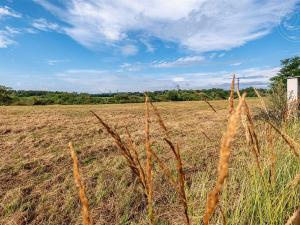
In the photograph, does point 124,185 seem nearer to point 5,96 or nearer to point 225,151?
point 225,151

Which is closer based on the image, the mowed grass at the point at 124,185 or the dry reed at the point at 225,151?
the dry reed at the point at 225,151

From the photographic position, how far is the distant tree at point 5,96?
3968cm

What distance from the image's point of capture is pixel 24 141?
757cm

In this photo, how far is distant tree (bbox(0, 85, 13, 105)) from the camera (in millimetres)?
39678

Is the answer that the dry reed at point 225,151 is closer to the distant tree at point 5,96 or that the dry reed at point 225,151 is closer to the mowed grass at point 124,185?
the mowed grass at point 124,185

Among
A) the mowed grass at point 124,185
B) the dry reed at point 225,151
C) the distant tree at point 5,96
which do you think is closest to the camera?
the dry reed at point 225,151

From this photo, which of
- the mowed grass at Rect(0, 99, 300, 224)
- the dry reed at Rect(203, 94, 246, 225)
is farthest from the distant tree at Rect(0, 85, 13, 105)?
the dry reed at Rect(203, 94, 246, 225)

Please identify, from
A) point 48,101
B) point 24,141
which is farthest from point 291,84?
point 48,101

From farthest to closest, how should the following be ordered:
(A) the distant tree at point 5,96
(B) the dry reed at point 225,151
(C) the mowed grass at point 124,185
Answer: (A) the distant tree at point 5,96, (C) the mowed grass at point 124,185, (B) the dry reed at point 225,151

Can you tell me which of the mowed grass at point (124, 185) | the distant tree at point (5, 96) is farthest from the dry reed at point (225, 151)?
the distant tree at point (5, 96)

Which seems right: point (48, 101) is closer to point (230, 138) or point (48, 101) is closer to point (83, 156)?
point (83, 156)

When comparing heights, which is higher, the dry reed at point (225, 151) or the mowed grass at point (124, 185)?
the dry reed at point (225, 151)

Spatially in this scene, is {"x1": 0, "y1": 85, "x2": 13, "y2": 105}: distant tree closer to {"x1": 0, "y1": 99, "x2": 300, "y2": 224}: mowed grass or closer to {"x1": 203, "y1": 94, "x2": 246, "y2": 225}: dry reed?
{"x1": 0, "y1": 99, "x2": 300, "y2": 224}: mowed grass

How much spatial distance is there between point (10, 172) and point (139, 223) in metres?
2.98
